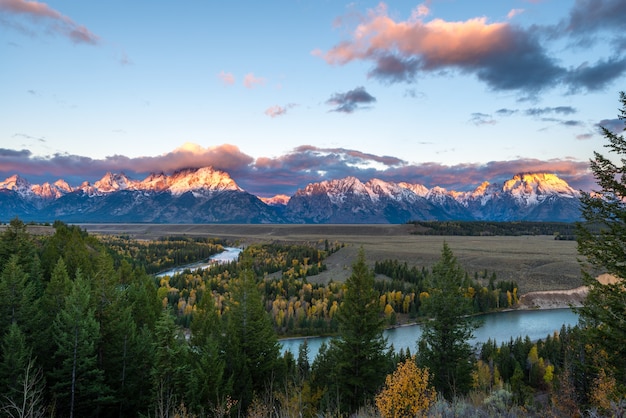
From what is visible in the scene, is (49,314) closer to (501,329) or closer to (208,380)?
(208,380)

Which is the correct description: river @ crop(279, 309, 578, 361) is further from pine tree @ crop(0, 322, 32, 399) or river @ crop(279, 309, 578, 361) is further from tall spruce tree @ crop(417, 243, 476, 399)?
pine tree @ crop(0, 322, 32, 399)

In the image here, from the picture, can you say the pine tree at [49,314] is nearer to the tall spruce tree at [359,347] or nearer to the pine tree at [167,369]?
the pine tree at [167,369]

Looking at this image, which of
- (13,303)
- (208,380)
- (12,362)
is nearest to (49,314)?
(13,303)

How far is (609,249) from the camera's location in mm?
16562

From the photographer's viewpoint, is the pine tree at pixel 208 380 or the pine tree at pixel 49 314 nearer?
the pine tree at pixel 208 380

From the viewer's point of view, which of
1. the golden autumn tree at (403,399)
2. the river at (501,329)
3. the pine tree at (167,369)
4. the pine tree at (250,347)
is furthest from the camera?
the river at (501,329)

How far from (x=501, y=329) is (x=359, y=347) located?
Answer: 79564mm

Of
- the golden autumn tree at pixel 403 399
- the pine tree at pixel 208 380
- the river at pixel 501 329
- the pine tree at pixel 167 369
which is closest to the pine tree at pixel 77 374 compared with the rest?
the pine tree at pixel 167 369

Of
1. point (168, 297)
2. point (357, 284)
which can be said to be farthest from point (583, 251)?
point (168, 297)

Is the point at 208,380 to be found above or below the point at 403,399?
below

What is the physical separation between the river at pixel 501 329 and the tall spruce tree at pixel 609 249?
61.6m

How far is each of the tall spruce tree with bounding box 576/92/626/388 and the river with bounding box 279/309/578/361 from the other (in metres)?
61.6

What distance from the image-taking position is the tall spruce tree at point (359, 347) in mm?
30891

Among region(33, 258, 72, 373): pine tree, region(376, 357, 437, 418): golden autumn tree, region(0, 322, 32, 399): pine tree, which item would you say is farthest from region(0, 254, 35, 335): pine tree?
region(376, 357, 437, 418): golden autumn tree
